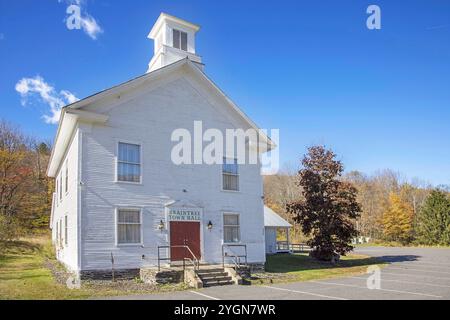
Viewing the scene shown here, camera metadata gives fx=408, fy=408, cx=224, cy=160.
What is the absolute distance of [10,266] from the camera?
2225 cm

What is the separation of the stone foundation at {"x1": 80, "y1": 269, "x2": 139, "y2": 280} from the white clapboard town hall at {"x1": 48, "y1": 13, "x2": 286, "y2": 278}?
56mm

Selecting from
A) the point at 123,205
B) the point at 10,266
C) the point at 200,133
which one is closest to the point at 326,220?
the point at 200,133

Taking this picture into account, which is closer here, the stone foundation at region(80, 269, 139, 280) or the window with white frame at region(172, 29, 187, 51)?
the stone foundation at region(80, 269, 139, 280)

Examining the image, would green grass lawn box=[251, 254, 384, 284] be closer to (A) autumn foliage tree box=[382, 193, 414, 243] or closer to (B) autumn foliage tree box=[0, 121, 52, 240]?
(B) autumn foliage tree box=[0, 121, 52, 240]

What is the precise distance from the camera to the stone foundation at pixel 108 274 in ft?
52.9

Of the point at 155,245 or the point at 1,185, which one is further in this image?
the point at 1,185

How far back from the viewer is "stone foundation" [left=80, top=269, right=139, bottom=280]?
52.9 ft

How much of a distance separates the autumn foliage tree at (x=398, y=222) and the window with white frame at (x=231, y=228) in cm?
4425

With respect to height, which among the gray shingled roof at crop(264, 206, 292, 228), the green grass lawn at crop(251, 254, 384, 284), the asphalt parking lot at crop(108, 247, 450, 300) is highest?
the gray shingled roof at crop(264, 206, 292, 228)

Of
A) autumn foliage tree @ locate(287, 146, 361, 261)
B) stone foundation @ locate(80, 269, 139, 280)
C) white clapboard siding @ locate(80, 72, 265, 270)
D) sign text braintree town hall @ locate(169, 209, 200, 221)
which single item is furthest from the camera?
autumn foliage tree @ locate(287, 146, 361, 261)

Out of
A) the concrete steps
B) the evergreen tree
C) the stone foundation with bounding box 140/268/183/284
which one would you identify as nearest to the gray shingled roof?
the concrete steps

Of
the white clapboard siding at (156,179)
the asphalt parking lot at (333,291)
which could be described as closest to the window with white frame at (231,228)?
the white clapboard siding at (156,179)

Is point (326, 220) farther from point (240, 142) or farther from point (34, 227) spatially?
point (34, 227)
